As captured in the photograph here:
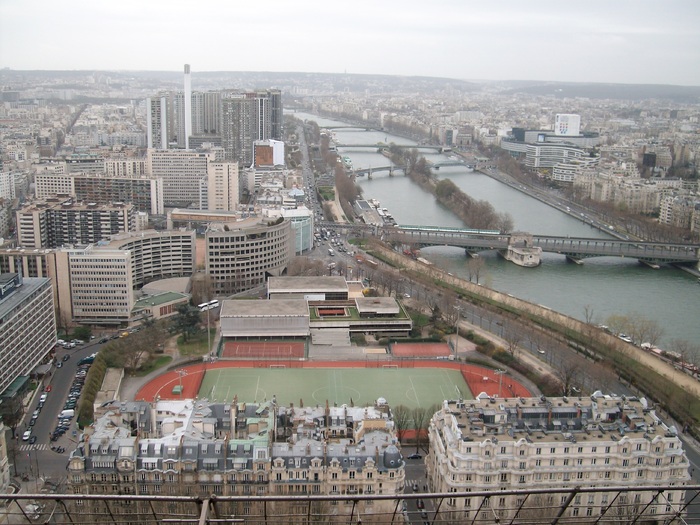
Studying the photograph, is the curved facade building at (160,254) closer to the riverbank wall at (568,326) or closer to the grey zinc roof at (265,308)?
the grey zinc roof at (265,308)

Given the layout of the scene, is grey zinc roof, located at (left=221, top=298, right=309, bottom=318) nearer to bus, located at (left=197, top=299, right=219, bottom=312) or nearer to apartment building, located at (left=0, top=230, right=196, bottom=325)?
bus, located at (left=197, top=299, right=219, bottom=312)

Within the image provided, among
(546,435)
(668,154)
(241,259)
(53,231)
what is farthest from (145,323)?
(668,154)

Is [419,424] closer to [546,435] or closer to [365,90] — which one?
[546,435]

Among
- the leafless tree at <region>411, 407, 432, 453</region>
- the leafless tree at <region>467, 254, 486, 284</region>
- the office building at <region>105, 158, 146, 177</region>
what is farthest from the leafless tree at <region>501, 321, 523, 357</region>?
the office building at <region>105, 158, 146, 177</region>

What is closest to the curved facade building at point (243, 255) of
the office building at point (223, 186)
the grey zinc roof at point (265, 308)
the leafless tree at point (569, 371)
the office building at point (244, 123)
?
the grey zinc roof at point (265, 308)

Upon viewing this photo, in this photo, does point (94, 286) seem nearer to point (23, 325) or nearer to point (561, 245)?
point (23, 325)
